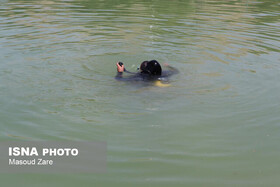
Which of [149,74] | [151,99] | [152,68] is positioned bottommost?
[151,99]

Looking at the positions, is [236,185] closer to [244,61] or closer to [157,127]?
[157,127]

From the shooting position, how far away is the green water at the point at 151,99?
4949 millimetres

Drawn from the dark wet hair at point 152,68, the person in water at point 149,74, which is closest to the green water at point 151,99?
the person in water at point 149,74

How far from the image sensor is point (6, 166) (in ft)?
16.1

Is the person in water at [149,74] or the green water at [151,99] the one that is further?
the person in water at [149,74]

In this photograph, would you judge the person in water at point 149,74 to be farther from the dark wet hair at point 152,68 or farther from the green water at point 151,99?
the green water at point 151,99

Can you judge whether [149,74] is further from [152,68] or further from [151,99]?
[151,99]

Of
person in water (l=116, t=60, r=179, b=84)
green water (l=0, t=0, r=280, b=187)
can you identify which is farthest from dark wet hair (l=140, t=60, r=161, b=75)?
green water (l=0, t=0, r=280, b=187)

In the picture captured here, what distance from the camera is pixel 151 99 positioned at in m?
7.31

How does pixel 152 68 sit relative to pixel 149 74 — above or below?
above

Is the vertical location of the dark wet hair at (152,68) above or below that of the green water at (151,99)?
above

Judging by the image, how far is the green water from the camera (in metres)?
4.95

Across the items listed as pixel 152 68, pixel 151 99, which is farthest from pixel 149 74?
pixel 151 99

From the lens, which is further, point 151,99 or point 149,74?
point 149,74
